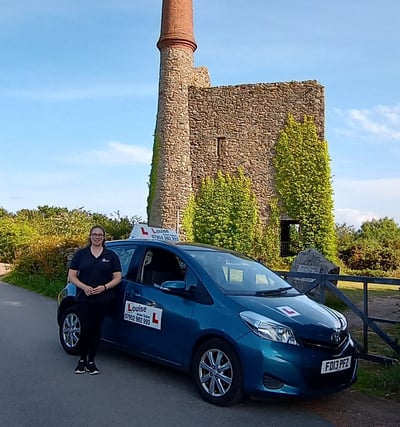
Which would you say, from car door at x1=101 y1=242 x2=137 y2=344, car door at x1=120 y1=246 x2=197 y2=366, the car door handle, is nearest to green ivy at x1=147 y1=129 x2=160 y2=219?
car door at x1=101 y1=242 x2=137 y2=344

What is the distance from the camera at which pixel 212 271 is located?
627cm

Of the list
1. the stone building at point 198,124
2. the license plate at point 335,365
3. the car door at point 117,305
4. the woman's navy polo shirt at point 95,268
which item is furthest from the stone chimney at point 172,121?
the license plate at point 335,365

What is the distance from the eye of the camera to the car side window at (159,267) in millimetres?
6766

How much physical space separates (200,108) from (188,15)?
4.75 metres

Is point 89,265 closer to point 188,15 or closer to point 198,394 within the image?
point 198,394

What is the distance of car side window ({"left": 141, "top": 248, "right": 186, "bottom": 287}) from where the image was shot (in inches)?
266

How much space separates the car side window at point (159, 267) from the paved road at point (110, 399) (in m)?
1.19

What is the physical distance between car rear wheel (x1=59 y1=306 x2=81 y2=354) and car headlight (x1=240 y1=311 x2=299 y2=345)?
3.07 m

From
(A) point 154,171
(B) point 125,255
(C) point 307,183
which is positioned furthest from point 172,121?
(B) point 125,255

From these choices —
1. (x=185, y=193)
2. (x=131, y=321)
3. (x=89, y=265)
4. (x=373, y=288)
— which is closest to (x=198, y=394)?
(x=131, y=321)

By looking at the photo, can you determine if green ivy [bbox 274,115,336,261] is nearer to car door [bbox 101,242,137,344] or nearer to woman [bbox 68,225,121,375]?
car door [bbox 101,242,137,344]

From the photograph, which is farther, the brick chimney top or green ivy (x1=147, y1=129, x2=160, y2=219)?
green ivy (x1=147, y1=129, x2=160, y2=219)

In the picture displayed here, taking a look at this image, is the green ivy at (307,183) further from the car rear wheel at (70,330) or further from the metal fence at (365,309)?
the car rear wheel at (70,330)

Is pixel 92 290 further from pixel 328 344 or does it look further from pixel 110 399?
pixel 328 344
